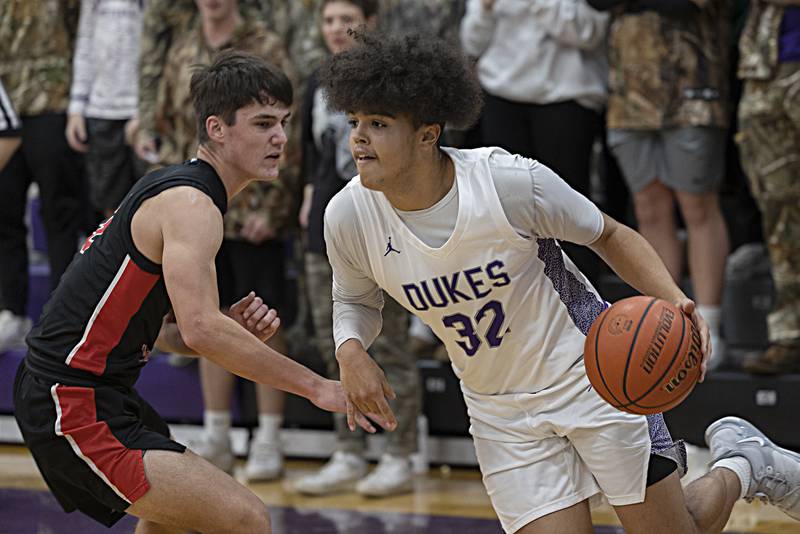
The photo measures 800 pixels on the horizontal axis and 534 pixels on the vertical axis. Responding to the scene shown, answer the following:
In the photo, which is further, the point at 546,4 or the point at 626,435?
the point at 546,4

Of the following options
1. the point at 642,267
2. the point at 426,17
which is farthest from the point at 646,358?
the point at 426,17

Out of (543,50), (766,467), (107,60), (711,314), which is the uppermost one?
(543,50)

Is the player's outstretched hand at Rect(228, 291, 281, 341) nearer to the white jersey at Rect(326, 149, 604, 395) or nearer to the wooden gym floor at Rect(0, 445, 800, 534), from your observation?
the white jersey at Rect(326, 149, 604, 395)

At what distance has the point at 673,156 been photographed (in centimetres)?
608

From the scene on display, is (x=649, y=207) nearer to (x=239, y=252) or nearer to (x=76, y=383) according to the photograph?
(x=239, y=252)

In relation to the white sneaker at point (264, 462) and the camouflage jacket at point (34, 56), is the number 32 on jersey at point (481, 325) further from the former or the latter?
the camouflage jacket at point (34, 56)

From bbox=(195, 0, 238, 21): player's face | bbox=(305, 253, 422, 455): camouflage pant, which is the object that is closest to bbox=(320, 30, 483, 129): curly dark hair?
bbox=(305, 253, 422, 455): camouflage pant

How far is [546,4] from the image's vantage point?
6121 mm

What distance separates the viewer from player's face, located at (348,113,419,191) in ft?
12.3

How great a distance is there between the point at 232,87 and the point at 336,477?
2.74 m

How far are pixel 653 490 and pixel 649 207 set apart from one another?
98.2 inches

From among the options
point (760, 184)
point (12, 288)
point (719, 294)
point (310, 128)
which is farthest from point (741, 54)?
point (12, 288)

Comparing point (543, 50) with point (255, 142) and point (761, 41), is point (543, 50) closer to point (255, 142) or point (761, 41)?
point (761, 41)

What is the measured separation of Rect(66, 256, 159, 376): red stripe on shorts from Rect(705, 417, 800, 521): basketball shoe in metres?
2.04
